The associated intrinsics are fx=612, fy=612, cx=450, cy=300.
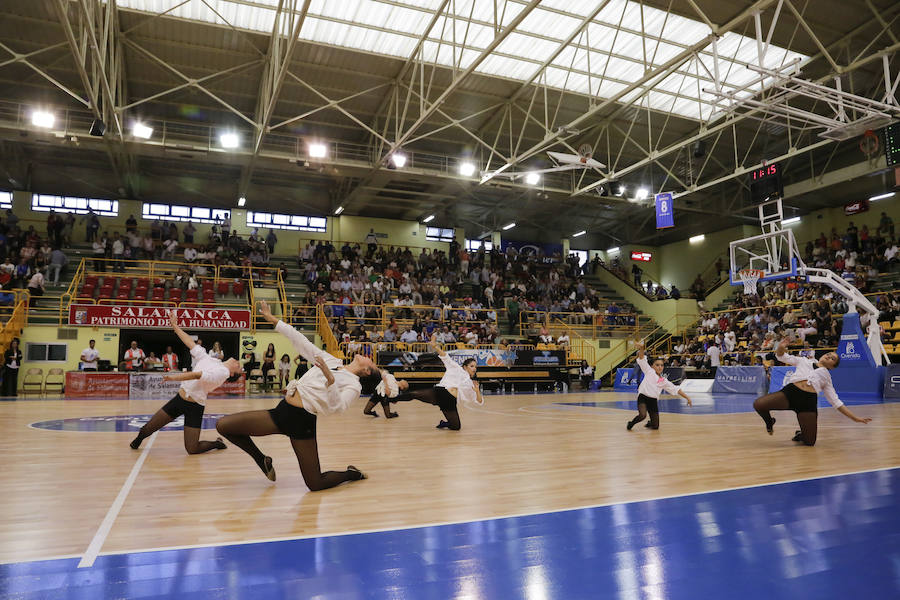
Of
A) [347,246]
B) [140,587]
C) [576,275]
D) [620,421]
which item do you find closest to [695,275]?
[576,275]

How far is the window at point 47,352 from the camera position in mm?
20625

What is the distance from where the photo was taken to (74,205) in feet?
98.7

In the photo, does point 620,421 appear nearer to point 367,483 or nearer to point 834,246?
point 367,483

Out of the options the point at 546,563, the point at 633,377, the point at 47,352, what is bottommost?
the point at 546,563

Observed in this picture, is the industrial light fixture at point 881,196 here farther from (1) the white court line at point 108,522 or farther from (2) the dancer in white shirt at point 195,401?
(1) the white court line at point 108,522

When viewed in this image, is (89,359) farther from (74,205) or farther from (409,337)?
(74,205)

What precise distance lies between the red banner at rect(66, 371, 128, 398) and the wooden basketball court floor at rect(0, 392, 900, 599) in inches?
426

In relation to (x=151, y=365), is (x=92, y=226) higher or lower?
higher

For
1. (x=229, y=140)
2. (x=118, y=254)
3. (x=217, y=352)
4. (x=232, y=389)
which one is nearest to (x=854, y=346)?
(x=217, y=352)

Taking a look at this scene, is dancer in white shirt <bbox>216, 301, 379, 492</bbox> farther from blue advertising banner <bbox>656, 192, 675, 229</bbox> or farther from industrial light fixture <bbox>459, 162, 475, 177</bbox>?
blue advertising banner <bbox>656, 192, 675, 229</bbox>

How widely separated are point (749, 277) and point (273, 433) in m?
20.8

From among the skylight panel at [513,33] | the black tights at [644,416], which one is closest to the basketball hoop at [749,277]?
the skylight panel at [513,33]

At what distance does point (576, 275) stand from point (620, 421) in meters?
25.9

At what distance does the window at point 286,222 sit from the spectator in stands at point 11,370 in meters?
14.9
